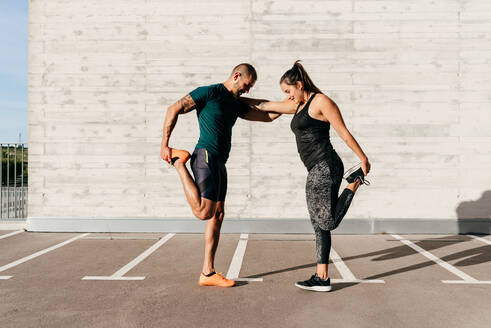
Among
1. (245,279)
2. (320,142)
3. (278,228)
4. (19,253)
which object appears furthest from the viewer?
(278,228)

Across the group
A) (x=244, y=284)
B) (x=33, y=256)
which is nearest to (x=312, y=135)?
(x=244, y=284)

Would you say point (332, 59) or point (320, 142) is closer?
point (320, 142)

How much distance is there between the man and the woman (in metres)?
0.54

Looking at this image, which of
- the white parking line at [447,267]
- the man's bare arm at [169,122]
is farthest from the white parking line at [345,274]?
the man's bare arm at [169,122]

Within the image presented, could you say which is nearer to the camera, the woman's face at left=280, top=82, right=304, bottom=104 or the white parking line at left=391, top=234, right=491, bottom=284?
the woman's face at left=280, top=82, right=304, bottom=104

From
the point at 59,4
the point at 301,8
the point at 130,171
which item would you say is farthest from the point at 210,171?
the point at 59,4

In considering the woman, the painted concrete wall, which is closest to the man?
the woman

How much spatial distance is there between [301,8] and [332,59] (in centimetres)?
106

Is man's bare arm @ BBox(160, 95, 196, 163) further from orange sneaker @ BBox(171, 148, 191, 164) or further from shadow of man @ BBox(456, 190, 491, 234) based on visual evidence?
shadow of man @ BBox(456, 190, 491, 234)

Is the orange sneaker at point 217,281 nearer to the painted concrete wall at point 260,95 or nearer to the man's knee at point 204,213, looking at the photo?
the man's knee at point 204,213

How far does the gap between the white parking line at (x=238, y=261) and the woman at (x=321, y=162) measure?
0.81 metres

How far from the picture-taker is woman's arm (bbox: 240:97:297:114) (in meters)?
3.87

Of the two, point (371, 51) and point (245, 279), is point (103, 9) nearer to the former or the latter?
point (371, 51)

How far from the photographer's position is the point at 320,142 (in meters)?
3.53
